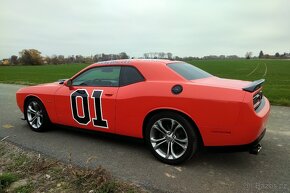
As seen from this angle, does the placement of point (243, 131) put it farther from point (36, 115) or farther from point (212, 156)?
point (36, 115)

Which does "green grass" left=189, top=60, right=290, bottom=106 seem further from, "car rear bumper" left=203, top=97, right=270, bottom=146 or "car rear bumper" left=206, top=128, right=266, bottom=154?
"car rear bumper" left=203, top=97, right=270, bottom=146

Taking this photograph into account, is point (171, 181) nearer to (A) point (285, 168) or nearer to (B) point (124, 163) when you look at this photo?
(B) point (124, 163)

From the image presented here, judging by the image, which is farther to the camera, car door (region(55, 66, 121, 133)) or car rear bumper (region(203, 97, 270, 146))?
car door (region(55, 66, 121, 133))

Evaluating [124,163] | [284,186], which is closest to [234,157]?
[284,186]

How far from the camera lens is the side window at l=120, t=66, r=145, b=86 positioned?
4425 mm

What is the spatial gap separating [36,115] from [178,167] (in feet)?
10.8

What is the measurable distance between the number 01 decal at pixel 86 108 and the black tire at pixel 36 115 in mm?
920

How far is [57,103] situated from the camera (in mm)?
5332

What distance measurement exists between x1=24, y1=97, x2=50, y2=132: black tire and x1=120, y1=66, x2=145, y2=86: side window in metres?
1.99

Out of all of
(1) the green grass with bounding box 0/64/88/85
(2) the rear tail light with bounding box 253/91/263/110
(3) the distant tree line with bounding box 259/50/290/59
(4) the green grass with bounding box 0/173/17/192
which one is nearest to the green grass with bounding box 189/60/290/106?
(2) the rear tail light with bounding box 253/91/263/110

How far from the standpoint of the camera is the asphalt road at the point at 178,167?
3.44 meters

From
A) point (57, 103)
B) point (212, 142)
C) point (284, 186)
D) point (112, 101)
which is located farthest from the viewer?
point (57, 103)

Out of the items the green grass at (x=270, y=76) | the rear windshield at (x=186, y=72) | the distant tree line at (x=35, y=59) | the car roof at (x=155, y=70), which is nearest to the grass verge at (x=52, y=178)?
the car roof at (x=155, y=70)

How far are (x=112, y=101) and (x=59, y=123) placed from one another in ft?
5.06
